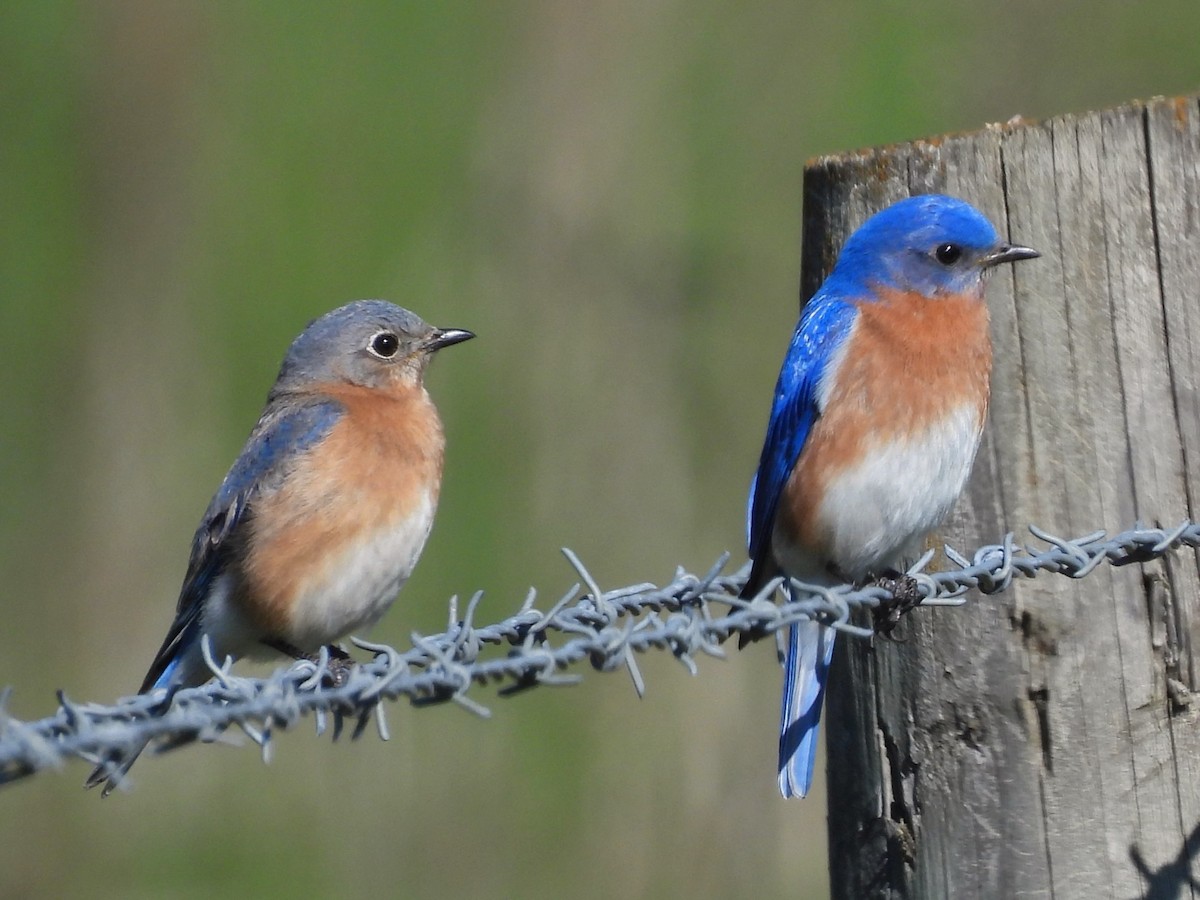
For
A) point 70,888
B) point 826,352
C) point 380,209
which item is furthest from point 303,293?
point 826,352

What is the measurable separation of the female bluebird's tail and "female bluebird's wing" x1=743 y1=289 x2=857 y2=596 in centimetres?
35

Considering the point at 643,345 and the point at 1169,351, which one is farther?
the point at 643,345

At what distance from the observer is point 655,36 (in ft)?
24.0

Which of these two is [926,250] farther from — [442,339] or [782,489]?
[442,339]

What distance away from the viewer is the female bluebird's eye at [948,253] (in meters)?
3.62

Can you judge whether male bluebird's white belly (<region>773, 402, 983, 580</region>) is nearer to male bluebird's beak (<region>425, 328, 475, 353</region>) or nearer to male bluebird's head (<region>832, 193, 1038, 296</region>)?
male bluebird's head (<region>832, 193, 1038, 296</region>)

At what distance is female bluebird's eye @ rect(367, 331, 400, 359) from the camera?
Result: 4.44 metres

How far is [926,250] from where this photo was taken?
3682 millimetres

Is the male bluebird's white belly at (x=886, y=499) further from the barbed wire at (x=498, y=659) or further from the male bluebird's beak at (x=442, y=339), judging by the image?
the male bluebird's beak at (x=442, y=339)

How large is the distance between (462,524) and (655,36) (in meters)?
2.69

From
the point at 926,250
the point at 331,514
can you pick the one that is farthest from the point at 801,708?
the point at 331,514

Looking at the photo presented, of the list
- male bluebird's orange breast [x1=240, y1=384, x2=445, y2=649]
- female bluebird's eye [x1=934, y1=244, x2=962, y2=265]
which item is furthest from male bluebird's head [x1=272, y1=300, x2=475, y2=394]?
female bluebird's eye [x1=934, y1=244, x2=962, y2=265]

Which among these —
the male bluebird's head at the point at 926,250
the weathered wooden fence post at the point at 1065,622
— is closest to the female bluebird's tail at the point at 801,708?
the weathered wooden fence post at the point at 1065,622

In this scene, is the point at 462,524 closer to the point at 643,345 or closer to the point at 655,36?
the point at 643,345
